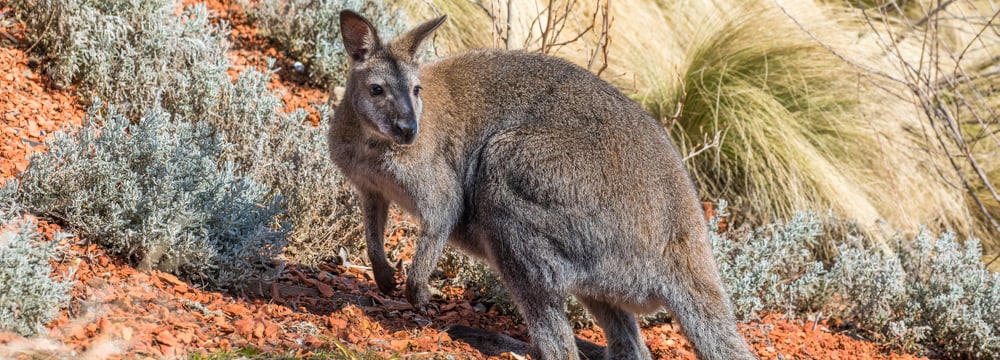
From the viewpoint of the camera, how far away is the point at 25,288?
3.64 meters

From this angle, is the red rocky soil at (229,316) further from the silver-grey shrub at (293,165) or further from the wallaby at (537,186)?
the wallaby at (537,186)

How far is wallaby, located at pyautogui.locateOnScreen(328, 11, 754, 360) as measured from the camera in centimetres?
445

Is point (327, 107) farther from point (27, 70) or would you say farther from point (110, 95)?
point (27, 70)

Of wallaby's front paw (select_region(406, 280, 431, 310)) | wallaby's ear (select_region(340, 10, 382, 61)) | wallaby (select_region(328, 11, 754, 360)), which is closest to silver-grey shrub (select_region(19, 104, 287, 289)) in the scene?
wallaby (select_region(328, 11, 754, 360))

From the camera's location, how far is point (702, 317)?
174 inches

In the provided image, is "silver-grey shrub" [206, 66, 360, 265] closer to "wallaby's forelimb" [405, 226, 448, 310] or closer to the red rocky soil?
the red rocky soil

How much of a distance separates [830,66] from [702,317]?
14.2 ft

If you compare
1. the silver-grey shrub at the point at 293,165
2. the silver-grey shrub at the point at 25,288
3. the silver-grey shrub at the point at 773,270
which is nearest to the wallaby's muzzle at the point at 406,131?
the silver-grey shrub at the point at 293,165

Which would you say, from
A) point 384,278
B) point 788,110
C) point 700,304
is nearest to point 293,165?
point 384,278

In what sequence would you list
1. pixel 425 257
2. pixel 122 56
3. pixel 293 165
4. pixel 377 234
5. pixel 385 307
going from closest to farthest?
pixel 425 257, pixel 377 234, pixel 385 307, pixel 293 165, pixel 122 56

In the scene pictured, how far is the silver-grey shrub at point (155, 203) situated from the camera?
183 inches

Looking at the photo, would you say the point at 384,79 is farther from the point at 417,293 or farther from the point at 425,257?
the point at 417,293

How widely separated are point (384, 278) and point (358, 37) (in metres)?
1.26

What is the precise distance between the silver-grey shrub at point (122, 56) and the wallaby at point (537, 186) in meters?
1.70
